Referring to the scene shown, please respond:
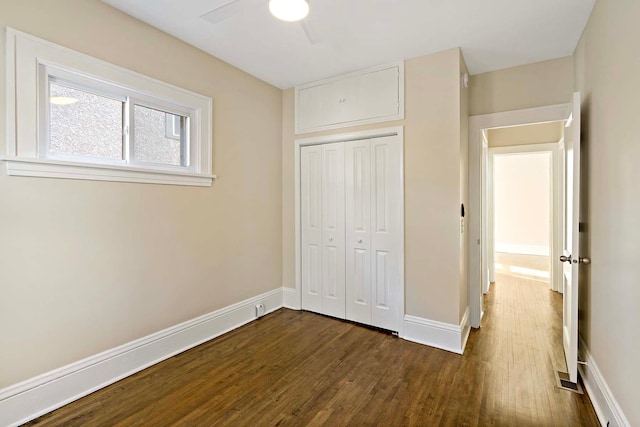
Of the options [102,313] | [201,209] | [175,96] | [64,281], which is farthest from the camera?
[201,209]

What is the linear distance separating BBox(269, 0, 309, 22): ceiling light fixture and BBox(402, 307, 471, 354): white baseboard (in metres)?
2.69

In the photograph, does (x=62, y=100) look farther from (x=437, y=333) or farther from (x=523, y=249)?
(x=523, y=249)

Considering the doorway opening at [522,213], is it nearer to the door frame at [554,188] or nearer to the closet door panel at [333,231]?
the door frame at [554,188]

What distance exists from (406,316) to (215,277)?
192cm

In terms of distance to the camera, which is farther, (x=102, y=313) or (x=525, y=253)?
(x=525, y=253)

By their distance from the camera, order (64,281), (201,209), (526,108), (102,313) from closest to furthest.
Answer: (64,281)
(102,313)
(201,209)
(526,108)

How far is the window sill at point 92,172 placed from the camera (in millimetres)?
1829

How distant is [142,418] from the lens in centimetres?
188

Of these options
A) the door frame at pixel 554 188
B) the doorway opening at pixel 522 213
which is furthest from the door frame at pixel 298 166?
the doorway opening at pixel 522 213

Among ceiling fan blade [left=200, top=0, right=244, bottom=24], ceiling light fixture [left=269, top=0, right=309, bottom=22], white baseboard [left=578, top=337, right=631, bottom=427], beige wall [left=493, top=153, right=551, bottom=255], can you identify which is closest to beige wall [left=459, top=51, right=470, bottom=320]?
white baseboard [left=578, top=337, right=631, bottom=427]

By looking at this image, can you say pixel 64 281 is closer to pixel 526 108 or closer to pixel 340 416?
pixel 340 416

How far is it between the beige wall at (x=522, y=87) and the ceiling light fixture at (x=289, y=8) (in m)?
2.38

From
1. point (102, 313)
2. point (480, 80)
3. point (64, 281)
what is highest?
point (480, 80)

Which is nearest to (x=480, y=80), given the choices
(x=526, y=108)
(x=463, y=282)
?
(x=526, y=108)
